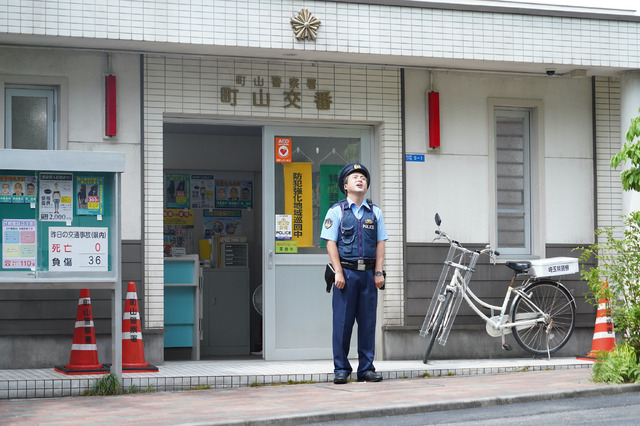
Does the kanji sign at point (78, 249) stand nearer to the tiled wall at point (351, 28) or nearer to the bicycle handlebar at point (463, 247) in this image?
the tiled wall at point (351, 28)

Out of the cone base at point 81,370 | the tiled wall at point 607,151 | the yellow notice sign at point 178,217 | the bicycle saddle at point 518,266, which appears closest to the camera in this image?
the cone base at point 81,370

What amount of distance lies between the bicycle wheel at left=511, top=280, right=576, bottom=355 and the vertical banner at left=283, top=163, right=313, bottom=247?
8.35 feet

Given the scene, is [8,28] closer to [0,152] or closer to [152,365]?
[0,152]

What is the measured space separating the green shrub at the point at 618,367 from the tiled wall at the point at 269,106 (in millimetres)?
3047

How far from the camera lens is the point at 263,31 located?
10039mm

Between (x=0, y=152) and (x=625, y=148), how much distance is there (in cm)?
554

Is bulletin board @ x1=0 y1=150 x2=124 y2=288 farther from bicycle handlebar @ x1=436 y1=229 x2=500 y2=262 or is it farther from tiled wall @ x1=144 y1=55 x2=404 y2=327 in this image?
bicycle handlebar @ x1=436 y1=229 x2=500 y2=262

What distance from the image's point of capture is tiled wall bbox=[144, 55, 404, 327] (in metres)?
10.4

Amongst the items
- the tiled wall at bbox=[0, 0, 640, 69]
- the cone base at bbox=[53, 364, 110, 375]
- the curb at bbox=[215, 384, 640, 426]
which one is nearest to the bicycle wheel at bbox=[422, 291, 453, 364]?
the curb at bbox=[215, 384, 640, 426]

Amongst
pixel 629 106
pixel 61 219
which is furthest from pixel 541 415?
pixel 629 106

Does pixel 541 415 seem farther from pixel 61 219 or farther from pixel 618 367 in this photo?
pixel 61 219

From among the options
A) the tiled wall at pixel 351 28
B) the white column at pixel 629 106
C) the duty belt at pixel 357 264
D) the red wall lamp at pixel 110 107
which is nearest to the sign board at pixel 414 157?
the tiled wall at pixel 351 28

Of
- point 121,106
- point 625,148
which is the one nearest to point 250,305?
point 121,106

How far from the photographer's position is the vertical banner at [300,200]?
11.1 m
